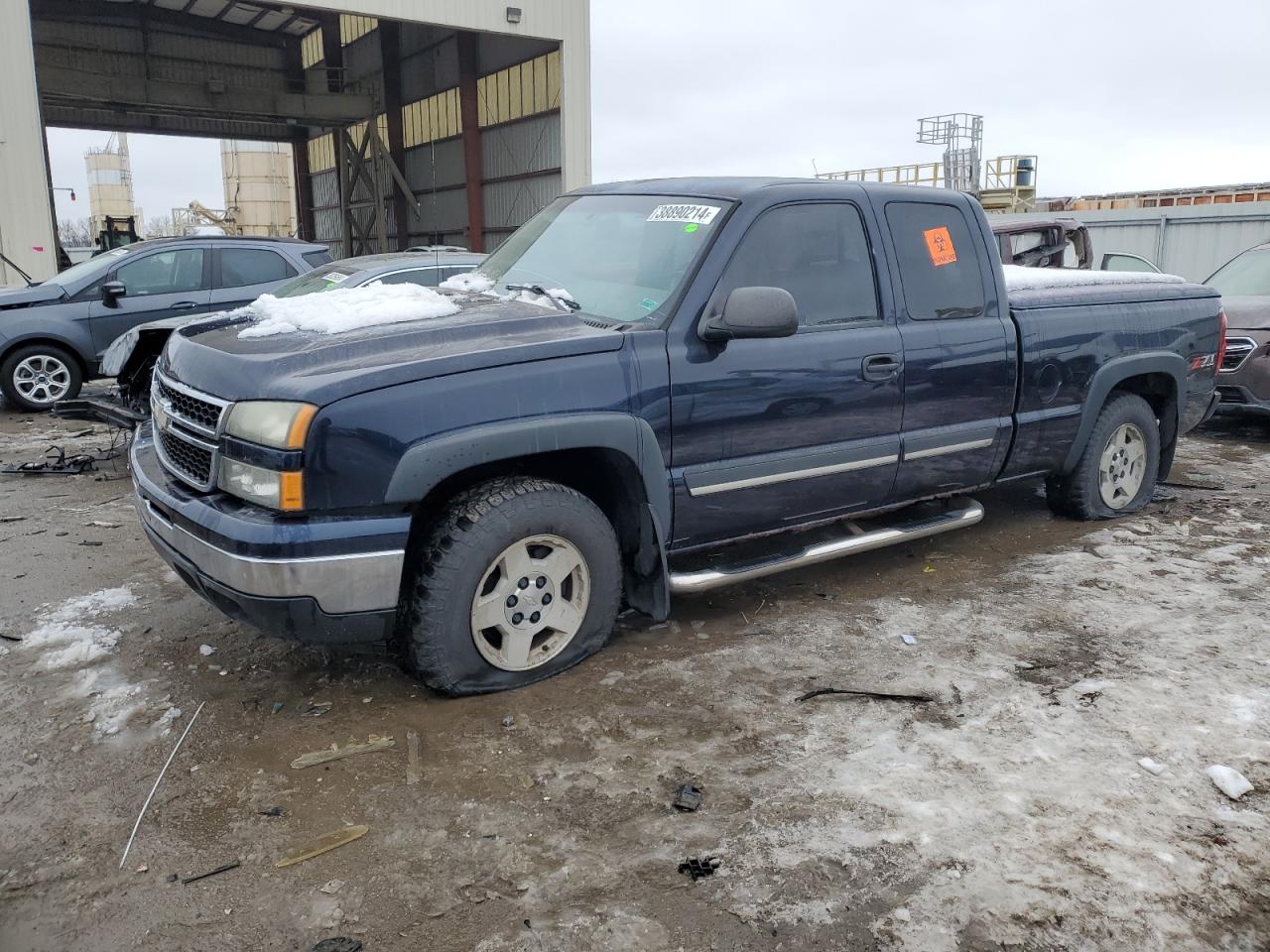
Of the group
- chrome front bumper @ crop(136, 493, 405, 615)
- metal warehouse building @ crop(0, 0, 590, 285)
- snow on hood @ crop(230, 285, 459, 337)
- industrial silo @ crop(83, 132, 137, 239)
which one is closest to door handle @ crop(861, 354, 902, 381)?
snow on hood @ crop(230, 285, 459, 337)

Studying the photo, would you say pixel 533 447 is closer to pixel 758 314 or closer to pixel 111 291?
pixel 758 314

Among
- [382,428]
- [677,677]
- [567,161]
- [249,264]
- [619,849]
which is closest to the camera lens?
[619,849]

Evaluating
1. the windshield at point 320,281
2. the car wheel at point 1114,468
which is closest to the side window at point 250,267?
the windshield at point 320,281

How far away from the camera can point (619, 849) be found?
2.72m

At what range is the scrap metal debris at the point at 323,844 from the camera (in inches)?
106

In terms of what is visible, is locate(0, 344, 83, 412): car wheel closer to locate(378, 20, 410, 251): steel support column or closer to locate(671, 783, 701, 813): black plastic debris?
locate(671, 783, 701, 813): black plastic debris

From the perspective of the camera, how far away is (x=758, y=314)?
3.66 m

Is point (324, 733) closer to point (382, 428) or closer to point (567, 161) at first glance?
point (382, 428)

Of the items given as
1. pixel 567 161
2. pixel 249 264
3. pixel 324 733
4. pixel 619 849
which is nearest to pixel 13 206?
pixel 249 264

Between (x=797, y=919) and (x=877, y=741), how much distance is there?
97cm

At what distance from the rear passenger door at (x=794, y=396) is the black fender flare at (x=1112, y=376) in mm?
1538

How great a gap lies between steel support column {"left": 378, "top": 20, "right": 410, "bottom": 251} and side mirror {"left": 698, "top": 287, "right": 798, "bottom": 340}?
24291 millimetres

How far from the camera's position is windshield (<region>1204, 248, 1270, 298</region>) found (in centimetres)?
923

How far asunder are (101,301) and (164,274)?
633 mm
